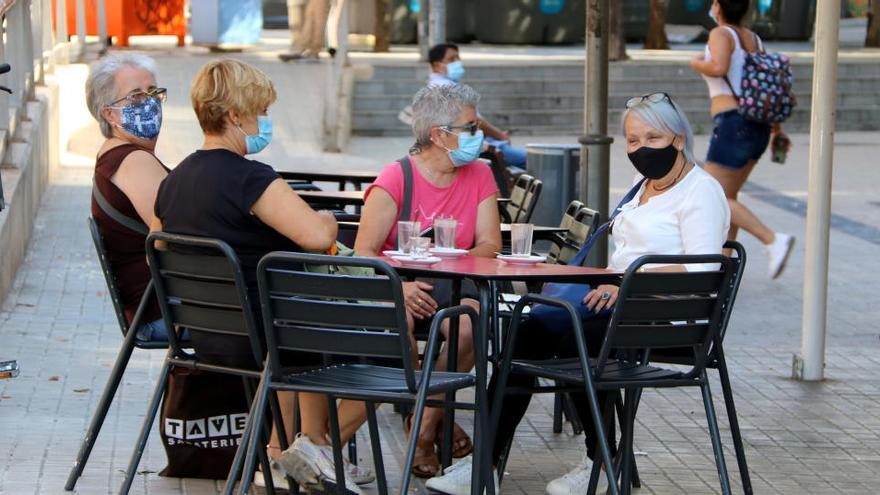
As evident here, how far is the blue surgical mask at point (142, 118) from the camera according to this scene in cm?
534

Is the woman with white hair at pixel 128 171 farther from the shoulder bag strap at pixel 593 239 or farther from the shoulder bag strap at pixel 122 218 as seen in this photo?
the shoulder bag strap at pixel 593 239

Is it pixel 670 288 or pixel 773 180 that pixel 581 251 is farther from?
pixel 773 180

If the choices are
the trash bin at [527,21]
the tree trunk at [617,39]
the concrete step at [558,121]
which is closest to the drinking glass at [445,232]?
the concrete step at [558,121]

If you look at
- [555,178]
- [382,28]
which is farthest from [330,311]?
[382,28]

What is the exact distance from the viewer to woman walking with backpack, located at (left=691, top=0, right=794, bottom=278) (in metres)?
8.84

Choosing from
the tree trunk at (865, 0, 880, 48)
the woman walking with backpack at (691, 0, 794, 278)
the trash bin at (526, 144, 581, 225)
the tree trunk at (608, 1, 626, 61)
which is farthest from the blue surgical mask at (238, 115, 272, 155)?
the tree trunk at (865, 0, 880, 48)

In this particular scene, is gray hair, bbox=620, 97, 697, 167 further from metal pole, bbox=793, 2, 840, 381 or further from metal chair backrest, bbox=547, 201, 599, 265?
metal pole, bbox=793, 2, 840, 381

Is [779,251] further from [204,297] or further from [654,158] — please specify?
[204,297]

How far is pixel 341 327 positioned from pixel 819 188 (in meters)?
3.38

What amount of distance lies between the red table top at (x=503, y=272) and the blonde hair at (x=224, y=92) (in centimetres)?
64

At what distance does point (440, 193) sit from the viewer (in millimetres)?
5480

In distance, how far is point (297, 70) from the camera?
67.1 ft

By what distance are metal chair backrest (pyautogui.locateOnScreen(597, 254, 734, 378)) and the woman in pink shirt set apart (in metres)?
0.94

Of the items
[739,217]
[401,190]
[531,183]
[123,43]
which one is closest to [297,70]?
[123,43]
